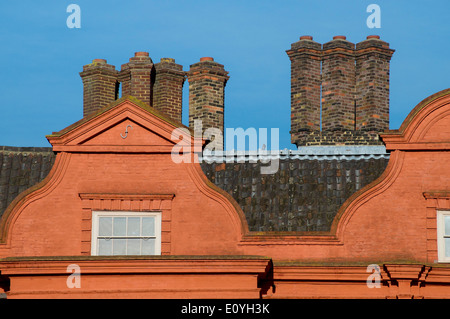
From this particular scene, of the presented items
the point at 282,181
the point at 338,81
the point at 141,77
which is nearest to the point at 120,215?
the point at 282,181

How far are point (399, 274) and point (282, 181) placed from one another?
13.3 ft

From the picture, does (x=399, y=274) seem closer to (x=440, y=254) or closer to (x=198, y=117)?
(x=440, y=254)

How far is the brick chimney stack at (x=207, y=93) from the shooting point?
31.4 metres

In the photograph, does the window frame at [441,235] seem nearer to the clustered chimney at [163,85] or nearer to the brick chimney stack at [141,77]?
the clustered chimney at [163,85]

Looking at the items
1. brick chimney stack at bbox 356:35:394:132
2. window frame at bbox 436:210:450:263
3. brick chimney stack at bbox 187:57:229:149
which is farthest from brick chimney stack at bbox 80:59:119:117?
window frame at bbox 436:210:450:263

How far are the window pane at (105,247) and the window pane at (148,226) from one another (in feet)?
2.74

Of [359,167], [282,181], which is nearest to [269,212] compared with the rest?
[282,181]

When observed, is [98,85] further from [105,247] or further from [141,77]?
[105,247]

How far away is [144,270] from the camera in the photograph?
2350 cm

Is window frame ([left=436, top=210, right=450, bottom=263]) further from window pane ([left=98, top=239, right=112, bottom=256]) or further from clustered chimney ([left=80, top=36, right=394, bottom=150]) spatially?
window pane ([left=98, top=239, right=112, bottom=256])

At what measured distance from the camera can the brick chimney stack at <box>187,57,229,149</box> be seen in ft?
103

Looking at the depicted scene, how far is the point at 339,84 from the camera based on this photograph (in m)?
32.6

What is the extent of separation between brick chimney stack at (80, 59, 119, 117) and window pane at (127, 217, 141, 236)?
25.4 feet
